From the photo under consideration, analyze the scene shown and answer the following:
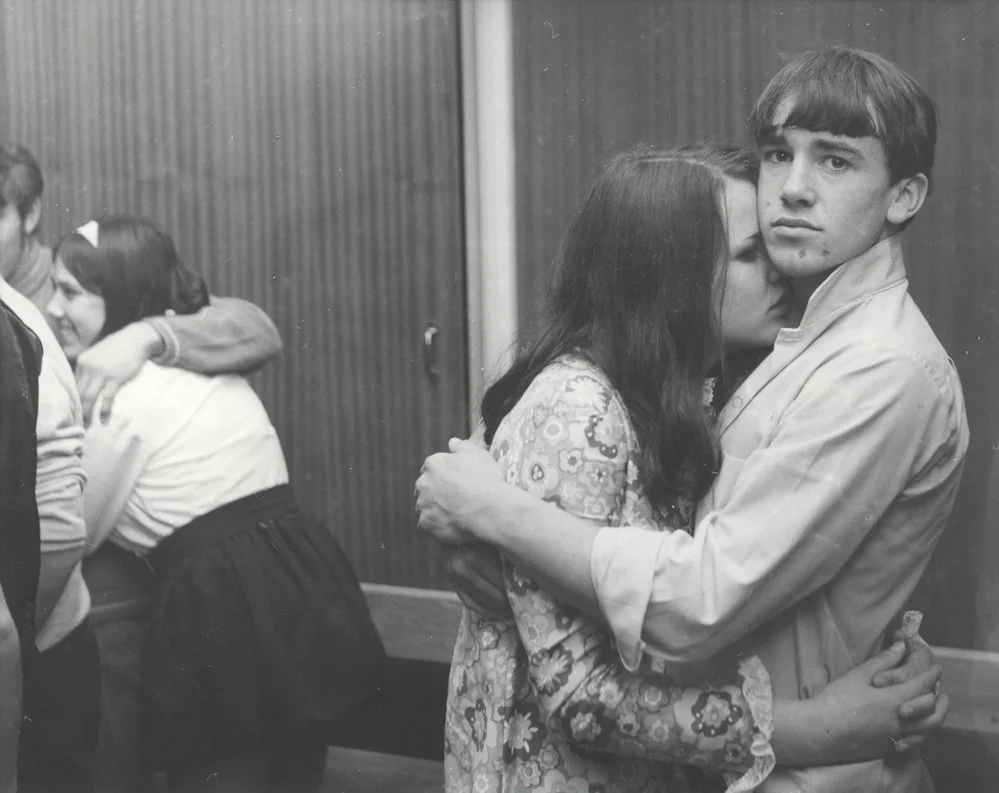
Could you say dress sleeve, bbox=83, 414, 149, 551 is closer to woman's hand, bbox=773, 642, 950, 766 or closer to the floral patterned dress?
the floral patterned dress

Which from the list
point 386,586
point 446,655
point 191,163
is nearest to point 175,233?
point 191,163

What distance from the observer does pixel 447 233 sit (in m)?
2.12

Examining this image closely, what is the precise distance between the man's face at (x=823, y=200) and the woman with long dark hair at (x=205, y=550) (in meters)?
1.05

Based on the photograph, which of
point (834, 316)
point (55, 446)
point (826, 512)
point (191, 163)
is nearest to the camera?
point (826, 512)

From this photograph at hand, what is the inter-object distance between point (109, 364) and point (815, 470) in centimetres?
125

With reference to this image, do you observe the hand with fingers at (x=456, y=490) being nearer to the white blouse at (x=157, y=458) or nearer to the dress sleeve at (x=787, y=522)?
the dress sleeve at (x=787, y=522)

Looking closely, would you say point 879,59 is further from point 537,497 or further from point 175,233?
point 175,233

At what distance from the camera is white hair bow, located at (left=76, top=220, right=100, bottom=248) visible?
1963 millimetres

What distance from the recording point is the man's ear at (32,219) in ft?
6.42

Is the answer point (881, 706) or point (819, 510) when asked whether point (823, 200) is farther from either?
point (881, 706)

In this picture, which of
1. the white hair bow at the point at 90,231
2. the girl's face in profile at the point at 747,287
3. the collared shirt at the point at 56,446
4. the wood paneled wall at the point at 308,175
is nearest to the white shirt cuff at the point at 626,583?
the girl's face in profile at the point at 747,287

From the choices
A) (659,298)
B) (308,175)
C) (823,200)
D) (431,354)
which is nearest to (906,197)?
(823,200)

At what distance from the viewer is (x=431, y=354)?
2133mm

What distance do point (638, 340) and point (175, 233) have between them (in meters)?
0.99
